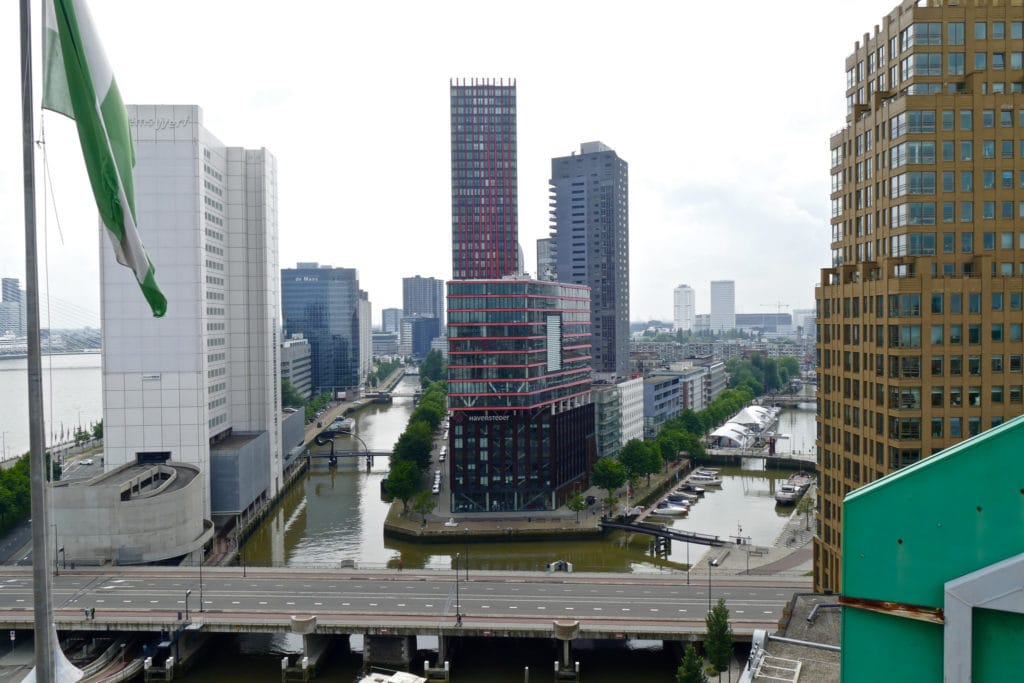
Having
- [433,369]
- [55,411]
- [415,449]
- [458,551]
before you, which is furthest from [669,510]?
[433,369]

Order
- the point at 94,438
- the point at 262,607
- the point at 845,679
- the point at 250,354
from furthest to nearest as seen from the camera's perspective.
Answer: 1. the point at 94,438
2. the point at 250,354
3. the point at 262,607
4. the point at 845,679

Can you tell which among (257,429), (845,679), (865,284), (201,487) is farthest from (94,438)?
(845,679)

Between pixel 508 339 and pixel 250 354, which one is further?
pixel 250 354

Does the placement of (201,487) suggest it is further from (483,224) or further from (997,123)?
(483,224)

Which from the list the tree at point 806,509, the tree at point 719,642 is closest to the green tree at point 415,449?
the tree at point 806,509

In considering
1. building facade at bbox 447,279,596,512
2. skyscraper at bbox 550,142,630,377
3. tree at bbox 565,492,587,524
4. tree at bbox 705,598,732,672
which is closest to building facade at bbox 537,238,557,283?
skyscraper at bbox 550,142,630,377

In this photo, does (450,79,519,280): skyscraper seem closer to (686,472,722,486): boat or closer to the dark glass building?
(686,472,722,486): boat
